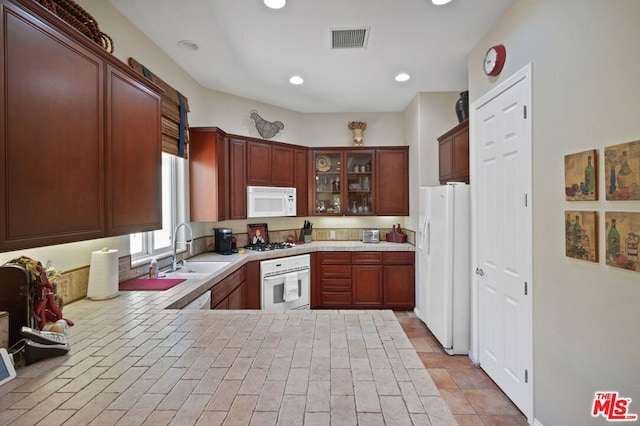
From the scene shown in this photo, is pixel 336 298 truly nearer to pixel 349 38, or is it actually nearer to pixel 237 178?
pixel 237 178

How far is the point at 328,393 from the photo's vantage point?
0.93m

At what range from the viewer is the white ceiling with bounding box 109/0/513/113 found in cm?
222

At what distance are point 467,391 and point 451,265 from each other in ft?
3.41

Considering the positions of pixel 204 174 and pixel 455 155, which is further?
pixel 204 174

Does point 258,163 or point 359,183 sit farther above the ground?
point 258,163

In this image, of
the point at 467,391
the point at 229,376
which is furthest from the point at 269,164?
the point at 229,376

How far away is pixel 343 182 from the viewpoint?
461 cm

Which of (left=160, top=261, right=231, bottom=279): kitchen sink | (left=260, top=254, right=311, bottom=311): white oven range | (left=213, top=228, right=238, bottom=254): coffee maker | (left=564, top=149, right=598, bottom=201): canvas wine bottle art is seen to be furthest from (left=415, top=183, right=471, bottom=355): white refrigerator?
(left=213, top=228, right=238, bottom=254): coffee maker

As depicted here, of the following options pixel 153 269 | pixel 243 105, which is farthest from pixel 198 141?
pixel 153 269

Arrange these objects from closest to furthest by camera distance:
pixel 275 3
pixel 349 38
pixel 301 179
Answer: pixel 275 3
pixel 349 38
pixel 301 179

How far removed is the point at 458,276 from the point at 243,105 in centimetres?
328

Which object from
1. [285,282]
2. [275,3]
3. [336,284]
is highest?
[275,3]

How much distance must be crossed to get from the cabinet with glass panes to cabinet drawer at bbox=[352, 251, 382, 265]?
638 mm

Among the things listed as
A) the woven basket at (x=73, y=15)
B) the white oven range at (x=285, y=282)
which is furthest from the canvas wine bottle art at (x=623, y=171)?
the white oven range at (x=285, y=282)
